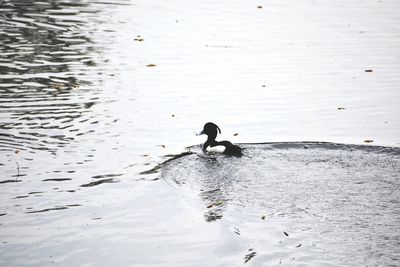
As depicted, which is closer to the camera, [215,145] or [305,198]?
[305,198]

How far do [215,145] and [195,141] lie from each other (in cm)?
122

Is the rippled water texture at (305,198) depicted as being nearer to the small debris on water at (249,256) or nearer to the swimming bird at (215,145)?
the small debris on water at (249,256)

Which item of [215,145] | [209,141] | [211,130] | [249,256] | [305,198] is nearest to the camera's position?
[249,256]

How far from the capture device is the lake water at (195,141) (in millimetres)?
8297

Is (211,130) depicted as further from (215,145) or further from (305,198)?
(305,198)

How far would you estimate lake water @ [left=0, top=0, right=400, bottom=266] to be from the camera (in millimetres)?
8297

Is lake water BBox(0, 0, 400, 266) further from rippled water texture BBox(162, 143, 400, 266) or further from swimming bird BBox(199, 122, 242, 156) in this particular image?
swimming bird BBox(199, 122, 242, 156)

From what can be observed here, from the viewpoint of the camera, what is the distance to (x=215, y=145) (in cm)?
1164

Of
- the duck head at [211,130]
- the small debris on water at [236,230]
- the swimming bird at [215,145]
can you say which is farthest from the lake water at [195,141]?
the duck head at [211,130]

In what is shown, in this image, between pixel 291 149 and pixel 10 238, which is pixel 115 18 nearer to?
pixel 291 149

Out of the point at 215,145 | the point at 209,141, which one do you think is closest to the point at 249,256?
the point at 215,145

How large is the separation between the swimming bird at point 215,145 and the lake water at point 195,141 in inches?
8.1

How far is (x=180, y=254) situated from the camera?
8.03m

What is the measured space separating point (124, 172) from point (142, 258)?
3166mm
